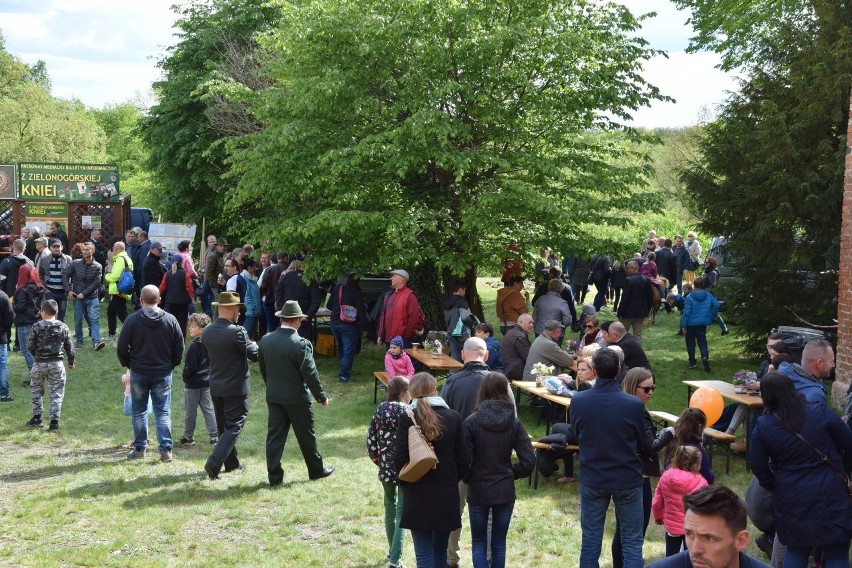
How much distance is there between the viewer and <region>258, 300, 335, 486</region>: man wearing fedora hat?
32.3 feet

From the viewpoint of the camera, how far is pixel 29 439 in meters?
11.9

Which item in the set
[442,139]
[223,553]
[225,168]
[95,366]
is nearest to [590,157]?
[442,139]

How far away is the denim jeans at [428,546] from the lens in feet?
21.7

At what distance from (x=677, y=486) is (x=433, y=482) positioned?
1.69 metres

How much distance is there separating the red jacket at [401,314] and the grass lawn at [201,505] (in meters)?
1.91

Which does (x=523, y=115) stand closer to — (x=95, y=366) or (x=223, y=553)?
(x=95, y=366)

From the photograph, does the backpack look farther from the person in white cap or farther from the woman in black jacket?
the woman in black jacket

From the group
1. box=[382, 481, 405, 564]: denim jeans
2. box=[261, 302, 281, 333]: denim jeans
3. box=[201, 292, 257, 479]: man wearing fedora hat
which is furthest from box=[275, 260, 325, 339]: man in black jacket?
box=[382, 481, 405, 564]: denim jeans

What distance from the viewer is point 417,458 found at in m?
6.39

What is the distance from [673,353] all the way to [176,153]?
2086 cm

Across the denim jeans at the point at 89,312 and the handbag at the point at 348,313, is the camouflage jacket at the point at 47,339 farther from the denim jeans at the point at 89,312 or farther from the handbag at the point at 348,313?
the denim jeans at the point at 89,312

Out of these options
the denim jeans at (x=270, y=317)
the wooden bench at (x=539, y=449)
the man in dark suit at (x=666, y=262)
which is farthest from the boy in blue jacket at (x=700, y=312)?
the denim jeans at (x=270, y=317)

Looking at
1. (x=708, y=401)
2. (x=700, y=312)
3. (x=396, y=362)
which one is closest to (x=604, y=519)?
(x=708, y=401)

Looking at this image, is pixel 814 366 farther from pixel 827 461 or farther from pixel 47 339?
pixel 47 339
